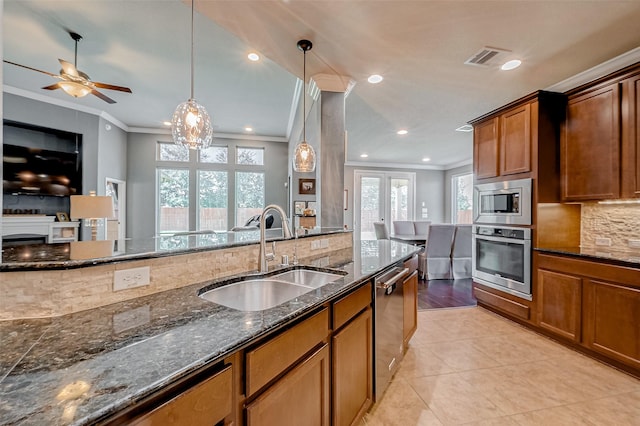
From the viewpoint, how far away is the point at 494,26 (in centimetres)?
207

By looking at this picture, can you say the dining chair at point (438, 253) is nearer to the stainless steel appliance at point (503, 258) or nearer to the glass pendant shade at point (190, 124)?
the stainless steel appliance at point (503, 258)

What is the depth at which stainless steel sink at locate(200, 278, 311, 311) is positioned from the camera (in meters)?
1.41

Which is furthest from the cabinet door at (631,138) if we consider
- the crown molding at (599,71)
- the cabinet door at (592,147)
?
the crown molding at (599,71)

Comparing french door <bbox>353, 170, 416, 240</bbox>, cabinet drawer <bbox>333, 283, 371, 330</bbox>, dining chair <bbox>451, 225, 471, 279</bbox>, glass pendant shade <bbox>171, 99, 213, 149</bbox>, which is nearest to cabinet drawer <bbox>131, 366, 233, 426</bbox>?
cabinet drawer <bbox>333, 283, 371, 330</bbox>

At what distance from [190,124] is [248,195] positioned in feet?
16.8

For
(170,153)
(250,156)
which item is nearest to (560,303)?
(250,156)

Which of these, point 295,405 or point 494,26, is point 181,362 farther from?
point 494,26

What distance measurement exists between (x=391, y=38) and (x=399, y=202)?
6856mm

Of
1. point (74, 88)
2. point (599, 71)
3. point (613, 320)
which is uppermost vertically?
point (74, 88)

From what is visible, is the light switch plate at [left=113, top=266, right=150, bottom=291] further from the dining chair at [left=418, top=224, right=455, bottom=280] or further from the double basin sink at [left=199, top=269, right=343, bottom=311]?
the dining chair at [left=418, top=224, right=455, bottom=280]

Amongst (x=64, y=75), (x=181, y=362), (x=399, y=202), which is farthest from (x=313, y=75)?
(x=399, y=202)

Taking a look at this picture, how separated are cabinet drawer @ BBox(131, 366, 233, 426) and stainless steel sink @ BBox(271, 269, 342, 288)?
2.95 feet

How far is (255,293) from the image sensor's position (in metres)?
1.53

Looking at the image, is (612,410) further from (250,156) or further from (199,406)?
(250,156)
